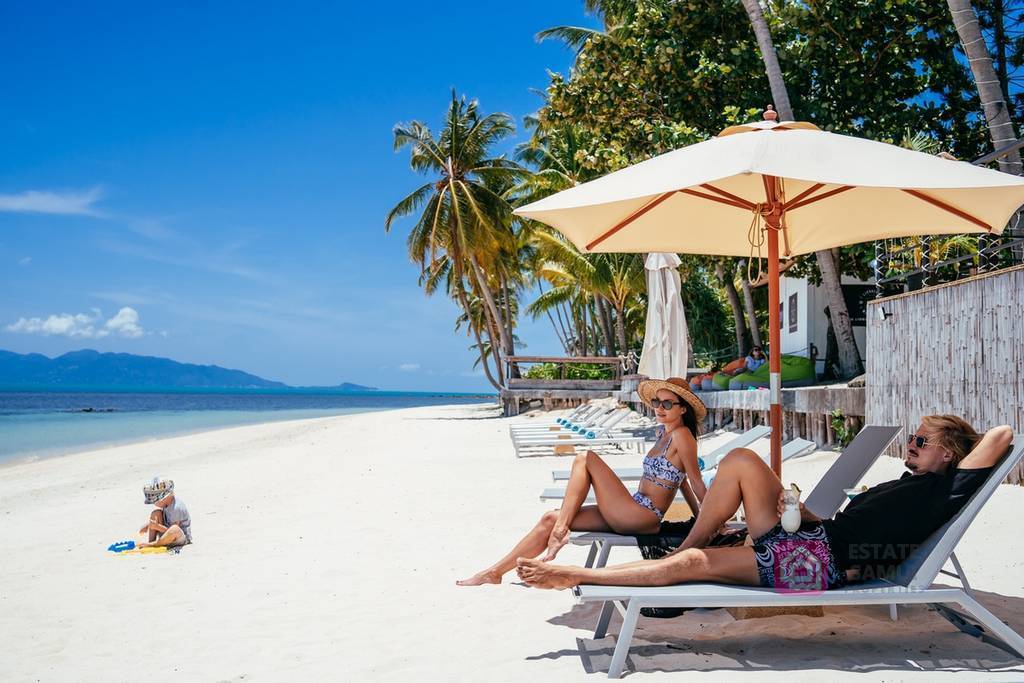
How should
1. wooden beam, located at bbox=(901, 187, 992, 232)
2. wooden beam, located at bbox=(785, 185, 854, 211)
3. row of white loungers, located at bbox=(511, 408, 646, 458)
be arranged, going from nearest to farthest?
wooden beam, located at bbox=(901, 187, 992, 232), wooden beam, located at bbox=(785, 185, 854, 211), row of white loungers, located at bbox=(511, 408, 646, 458)

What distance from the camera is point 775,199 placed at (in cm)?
Answer: 473

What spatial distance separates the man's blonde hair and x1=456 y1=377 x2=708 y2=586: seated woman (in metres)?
1.01

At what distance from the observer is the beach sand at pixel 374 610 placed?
3.38 meters

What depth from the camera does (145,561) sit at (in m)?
5.88

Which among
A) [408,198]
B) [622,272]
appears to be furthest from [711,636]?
[408,198]

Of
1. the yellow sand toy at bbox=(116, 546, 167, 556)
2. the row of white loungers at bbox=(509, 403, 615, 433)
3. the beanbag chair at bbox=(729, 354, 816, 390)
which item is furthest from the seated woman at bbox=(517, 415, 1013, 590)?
the beanbag chair at bbox=(729, 354, 816, 390)

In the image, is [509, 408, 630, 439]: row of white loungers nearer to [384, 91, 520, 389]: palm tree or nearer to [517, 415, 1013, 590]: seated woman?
[517, 415, 1013, 590]: seated woman

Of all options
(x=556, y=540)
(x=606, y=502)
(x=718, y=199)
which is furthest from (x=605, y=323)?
(x=556, y=540)

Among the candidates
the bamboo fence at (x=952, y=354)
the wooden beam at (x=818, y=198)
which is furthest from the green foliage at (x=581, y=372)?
the wooden beam at (x=818, y=198)

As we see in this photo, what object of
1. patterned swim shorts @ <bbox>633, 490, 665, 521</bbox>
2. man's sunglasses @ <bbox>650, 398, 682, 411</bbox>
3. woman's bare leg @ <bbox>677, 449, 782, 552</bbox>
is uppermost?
man's sunglasses @ <bbox>650, 398, 682, 411</bbox>

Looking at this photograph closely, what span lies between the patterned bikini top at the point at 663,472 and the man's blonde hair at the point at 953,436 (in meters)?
1.12

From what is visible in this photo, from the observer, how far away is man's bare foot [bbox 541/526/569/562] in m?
3.71

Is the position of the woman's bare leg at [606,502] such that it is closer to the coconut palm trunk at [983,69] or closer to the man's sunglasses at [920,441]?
the man's sunglasses at [920,441]

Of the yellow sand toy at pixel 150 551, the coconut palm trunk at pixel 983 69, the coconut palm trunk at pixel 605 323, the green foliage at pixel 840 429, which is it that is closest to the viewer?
the yellow sand toy at pixel 150 551
